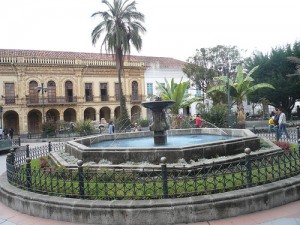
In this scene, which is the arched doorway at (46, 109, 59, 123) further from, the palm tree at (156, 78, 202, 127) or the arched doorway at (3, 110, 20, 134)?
the palm tree at (156, 78, 202, 127)

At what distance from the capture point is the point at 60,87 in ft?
112

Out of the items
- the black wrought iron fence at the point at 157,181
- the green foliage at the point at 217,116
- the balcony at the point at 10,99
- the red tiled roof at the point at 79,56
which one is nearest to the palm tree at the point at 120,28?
the red tiled roof at the point at 79,56

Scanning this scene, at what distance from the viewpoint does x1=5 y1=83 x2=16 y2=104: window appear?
31531 mm

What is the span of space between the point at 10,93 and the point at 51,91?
4.41 metres

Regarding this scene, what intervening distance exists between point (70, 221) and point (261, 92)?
90.2ft

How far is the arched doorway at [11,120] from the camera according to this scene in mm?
32938

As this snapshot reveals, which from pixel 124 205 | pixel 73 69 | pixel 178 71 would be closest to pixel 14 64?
pixel 73 69

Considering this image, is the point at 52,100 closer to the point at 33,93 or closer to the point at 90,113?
the point at 33,93

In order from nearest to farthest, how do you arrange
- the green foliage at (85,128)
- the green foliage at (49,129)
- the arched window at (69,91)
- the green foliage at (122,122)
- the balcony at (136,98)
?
1. the green foliage at (85,128)
2. the green foliage at (122,122)
3. the green foliage at (49,129)
4. the arched window at (69,91)
5. the balcony at (136,98)

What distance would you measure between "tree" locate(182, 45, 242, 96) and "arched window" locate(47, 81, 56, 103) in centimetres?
1553

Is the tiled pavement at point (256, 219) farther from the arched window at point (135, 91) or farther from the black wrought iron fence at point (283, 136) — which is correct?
the arched window at point (135, 91)

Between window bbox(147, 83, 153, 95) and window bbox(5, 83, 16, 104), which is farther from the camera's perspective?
window bbox(147, 83, 153, 95)

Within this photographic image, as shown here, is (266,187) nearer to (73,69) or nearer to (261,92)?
(261,92)

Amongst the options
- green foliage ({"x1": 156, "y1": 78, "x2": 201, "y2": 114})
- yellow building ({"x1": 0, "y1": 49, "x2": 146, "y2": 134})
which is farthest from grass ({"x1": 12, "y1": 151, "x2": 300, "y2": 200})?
yellow building ({"x1": 0, "y1": 49, "x2": 146, "y2": 134})
